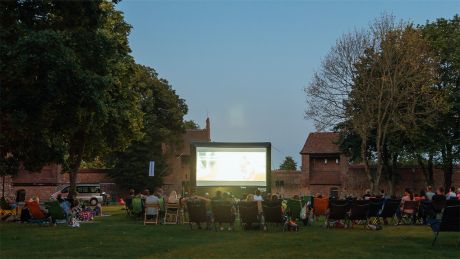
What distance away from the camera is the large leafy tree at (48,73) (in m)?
17.7

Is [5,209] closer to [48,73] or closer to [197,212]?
[48,73]

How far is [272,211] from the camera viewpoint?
17.6 metres

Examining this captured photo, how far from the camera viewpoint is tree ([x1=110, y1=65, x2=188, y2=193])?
53.2m

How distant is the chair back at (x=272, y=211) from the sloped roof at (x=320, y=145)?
4106 centimetres

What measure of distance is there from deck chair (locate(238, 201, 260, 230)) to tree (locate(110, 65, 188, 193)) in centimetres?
3444

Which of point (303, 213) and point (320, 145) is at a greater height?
point (320, 145)

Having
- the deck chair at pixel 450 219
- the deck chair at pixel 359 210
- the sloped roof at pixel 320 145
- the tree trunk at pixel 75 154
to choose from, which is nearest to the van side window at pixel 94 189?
the tree trunk at pixel 75 154

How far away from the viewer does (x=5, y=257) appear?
11.1 metres

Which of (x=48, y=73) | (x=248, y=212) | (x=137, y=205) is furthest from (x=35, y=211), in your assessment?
(x=248, y=212)

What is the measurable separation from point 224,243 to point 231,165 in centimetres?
1633

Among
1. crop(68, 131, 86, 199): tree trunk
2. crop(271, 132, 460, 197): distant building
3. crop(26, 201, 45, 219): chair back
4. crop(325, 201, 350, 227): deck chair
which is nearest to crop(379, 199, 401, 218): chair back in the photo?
crop(325, 201, 350, 227): deck chair

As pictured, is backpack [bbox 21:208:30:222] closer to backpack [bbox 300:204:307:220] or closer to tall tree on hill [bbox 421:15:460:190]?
backpack [bbox 300:204:307:220]

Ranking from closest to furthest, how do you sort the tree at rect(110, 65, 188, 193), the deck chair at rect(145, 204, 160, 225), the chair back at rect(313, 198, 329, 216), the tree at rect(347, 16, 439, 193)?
the deck chair at rect(145, 204, 160, 225), the chair back at rect(313, 198, 329, 216), the tree at rect(347, 16, 439, 193), the tree at rect(110, 65, 188, 193)

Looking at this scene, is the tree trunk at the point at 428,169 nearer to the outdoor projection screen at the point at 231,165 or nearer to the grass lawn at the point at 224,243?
the outdoor projection screen at the point at 231,165
